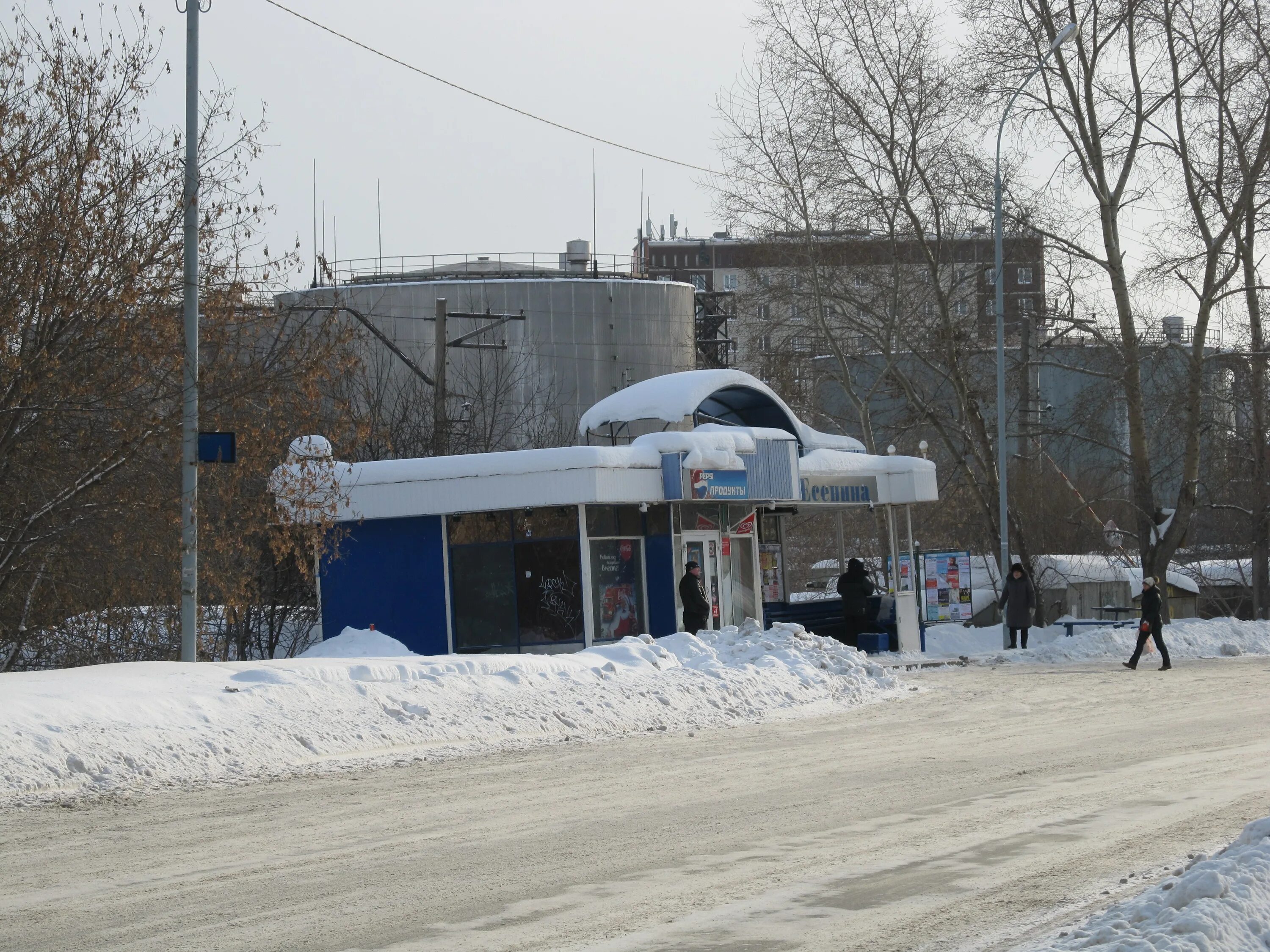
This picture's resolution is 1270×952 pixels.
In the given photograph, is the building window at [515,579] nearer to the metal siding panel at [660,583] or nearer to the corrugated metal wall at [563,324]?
the metal siding panel at [660,583]

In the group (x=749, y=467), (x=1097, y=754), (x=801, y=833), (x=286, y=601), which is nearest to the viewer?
(x=801, y=833)

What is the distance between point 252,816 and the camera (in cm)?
979

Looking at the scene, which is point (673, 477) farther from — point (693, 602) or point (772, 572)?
point (772, 572)

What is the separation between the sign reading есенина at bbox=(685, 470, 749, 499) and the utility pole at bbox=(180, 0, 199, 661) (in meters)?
9.60

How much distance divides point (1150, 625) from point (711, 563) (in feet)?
25.1

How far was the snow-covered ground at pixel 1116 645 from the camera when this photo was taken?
27.9 m

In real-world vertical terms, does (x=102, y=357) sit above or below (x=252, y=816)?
above

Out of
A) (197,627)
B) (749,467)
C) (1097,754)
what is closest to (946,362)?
(749,467)

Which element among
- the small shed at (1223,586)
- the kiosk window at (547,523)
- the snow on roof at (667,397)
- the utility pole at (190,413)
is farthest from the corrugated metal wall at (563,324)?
the utility pole at (190,413)

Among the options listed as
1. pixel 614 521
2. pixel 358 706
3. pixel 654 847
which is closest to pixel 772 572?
pixel 614 521

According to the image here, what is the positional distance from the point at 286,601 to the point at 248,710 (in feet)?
50.2

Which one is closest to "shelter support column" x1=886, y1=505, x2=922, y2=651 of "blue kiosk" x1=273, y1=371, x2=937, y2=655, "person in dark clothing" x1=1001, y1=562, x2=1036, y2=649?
"person in dark clothing" x1=1001, y1=562, x2=1036, y2=649

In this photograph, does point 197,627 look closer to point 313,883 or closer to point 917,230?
point 313,883

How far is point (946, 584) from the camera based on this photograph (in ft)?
143
